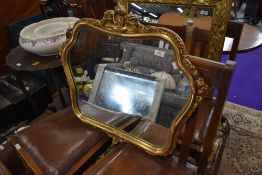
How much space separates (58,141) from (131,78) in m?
0.45

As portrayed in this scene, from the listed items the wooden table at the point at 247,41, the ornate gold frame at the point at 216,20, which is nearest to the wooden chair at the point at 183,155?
the ornate gold frame at the point at 216,20

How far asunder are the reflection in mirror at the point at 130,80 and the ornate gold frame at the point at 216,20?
0.37 metres

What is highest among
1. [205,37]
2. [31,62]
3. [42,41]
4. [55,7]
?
[55,7]

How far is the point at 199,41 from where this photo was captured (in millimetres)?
1185

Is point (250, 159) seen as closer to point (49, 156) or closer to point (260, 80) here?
point (260, 80)

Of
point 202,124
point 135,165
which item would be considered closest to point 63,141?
point 135,165

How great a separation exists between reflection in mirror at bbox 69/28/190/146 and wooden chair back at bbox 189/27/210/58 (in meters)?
0.30

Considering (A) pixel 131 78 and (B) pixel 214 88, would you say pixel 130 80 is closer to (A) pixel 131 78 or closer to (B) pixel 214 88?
(A) pixel 131 78

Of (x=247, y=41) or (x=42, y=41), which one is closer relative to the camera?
(x=42, y=41)

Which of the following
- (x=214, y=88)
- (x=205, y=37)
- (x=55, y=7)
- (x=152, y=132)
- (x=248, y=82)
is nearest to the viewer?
(x=214, y=88)

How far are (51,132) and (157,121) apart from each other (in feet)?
1.69

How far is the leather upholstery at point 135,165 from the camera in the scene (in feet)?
2.96

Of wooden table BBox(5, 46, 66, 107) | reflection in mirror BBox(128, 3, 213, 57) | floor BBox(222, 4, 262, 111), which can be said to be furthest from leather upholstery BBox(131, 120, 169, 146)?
floor BBox(222, 4, 262, 111)

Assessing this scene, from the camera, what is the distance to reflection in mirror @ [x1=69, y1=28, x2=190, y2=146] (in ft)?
3.03
